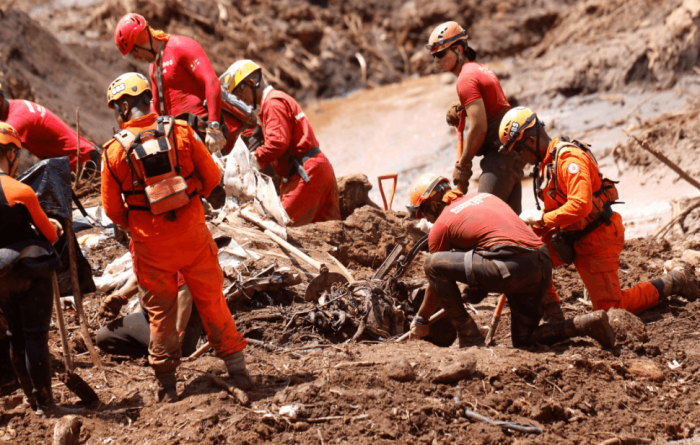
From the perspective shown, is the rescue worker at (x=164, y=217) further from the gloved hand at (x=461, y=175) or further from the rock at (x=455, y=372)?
the gloved hand at (x=461, y=175)

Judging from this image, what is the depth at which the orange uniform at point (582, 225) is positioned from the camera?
4.76 metres

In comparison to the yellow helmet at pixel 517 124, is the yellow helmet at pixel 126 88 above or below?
above

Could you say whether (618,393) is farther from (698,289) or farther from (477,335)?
(698,289)

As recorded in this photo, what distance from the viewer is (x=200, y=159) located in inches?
162

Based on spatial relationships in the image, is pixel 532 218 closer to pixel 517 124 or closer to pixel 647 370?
pixel 517 124

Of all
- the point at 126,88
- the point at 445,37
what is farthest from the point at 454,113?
the point at 126,88

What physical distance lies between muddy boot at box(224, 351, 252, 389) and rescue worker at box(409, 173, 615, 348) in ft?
4.99

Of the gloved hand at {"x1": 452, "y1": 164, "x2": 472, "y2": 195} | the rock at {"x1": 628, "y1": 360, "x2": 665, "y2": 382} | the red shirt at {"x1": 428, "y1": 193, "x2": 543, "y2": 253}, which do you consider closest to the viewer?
the rock at {"x1": 628, "y1": 360, "x2": 665, "y2": 382}

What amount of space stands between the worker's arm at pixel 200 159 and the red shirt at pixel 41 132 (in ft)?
9.75

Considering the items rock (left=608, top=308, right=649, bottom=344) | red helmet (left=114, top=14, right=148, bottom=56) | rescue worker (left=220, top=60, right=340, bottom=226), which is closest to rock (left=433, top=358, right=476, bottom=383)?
rock (left=608, top=308, right=649, bottom=344)

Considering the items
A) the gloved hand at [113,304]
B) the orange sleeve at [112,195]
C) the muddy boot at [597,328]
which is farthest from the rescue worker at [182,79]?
the muddy boot at [597,328]

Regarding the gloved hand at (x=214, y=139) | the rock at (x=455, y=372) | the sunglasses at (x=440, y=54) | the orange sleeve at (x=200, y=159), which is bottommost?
the rock at (x=455, y=372)

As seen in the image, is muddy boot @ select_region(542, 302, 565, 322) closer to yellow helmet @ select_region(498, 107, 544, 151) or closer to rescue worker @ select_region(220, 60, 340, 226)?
yellow helmet @ select_region(498, 107, 544, 151)

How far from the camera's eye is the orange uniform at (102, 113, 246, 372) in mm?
3939
